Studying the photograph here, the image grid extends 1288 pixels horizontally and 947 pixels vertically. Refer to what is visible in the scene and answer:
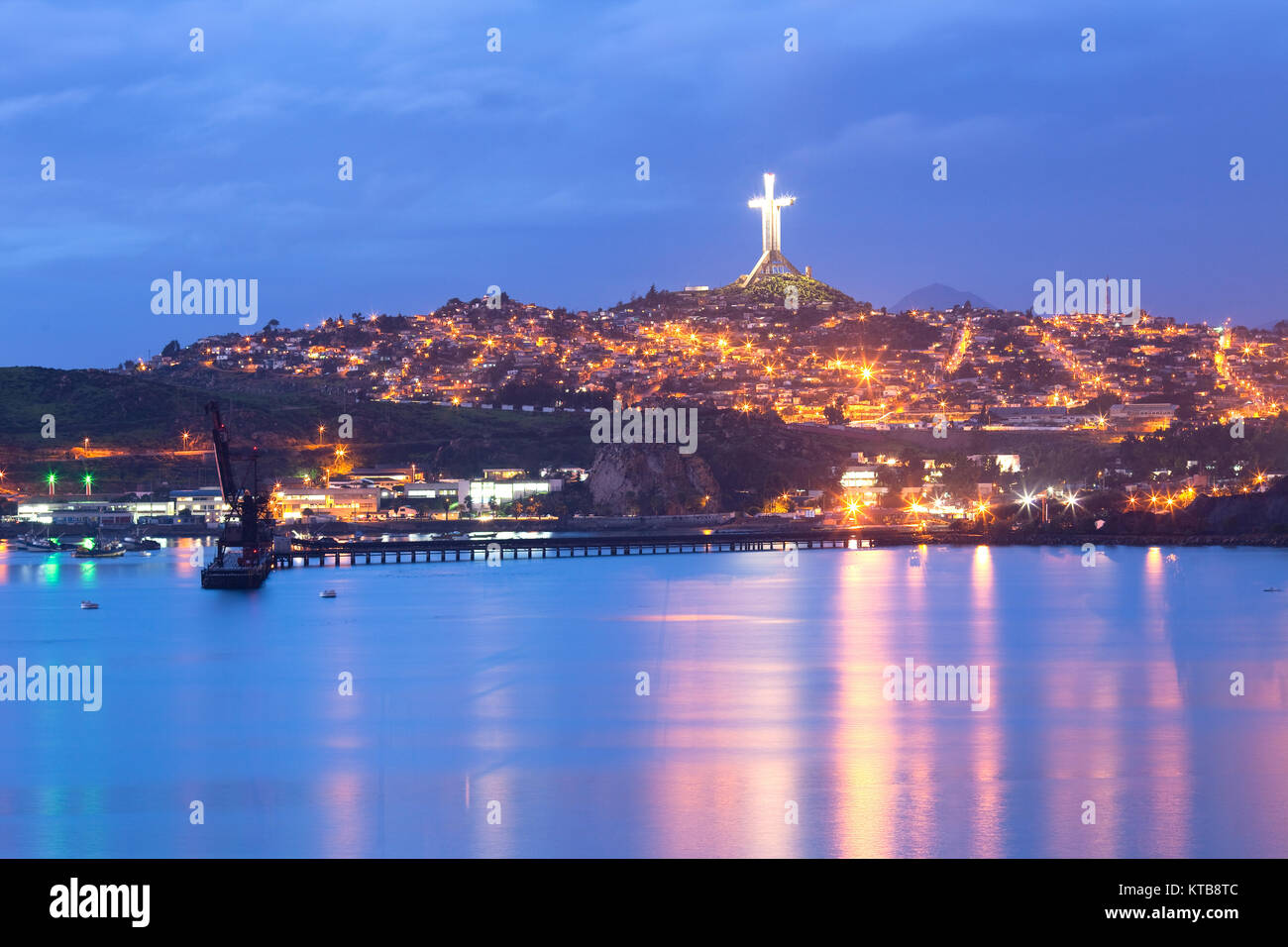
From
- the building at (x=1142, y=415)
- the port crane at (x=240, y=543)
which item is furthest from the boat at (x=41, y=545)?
the building at (x=1142, y=415)

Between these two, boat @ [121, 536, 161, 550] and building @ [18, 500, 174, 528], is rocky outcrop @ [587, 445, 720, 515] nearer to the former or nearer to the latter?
building @ [18, 500, 174, 528]

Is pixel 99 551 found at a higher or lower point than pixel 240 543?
lower

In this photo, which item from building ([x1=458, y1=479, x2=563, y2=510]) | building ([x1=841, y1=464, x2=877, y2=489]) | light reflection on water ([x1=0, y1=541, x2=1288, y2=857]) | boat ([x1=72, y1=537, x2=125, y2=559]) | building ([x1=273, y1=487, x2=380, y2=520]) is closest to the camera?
light reflection on water ([x1=0, y1=541, x2=1288, y2=857])

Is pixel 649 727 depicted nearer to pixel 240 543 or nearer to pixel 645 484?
pixel 240 543

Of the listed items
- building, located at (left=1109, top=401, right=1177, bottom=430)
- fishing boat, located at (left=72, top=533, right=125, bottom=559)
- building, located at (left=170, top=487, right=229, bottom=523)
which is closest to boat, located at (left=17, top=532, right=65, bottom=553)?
fishing boat, located at (left=72, top=533, right=125, bottom=559)

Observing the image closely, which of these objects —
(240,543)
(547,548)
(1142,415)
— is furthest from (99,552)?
(1142,415)
